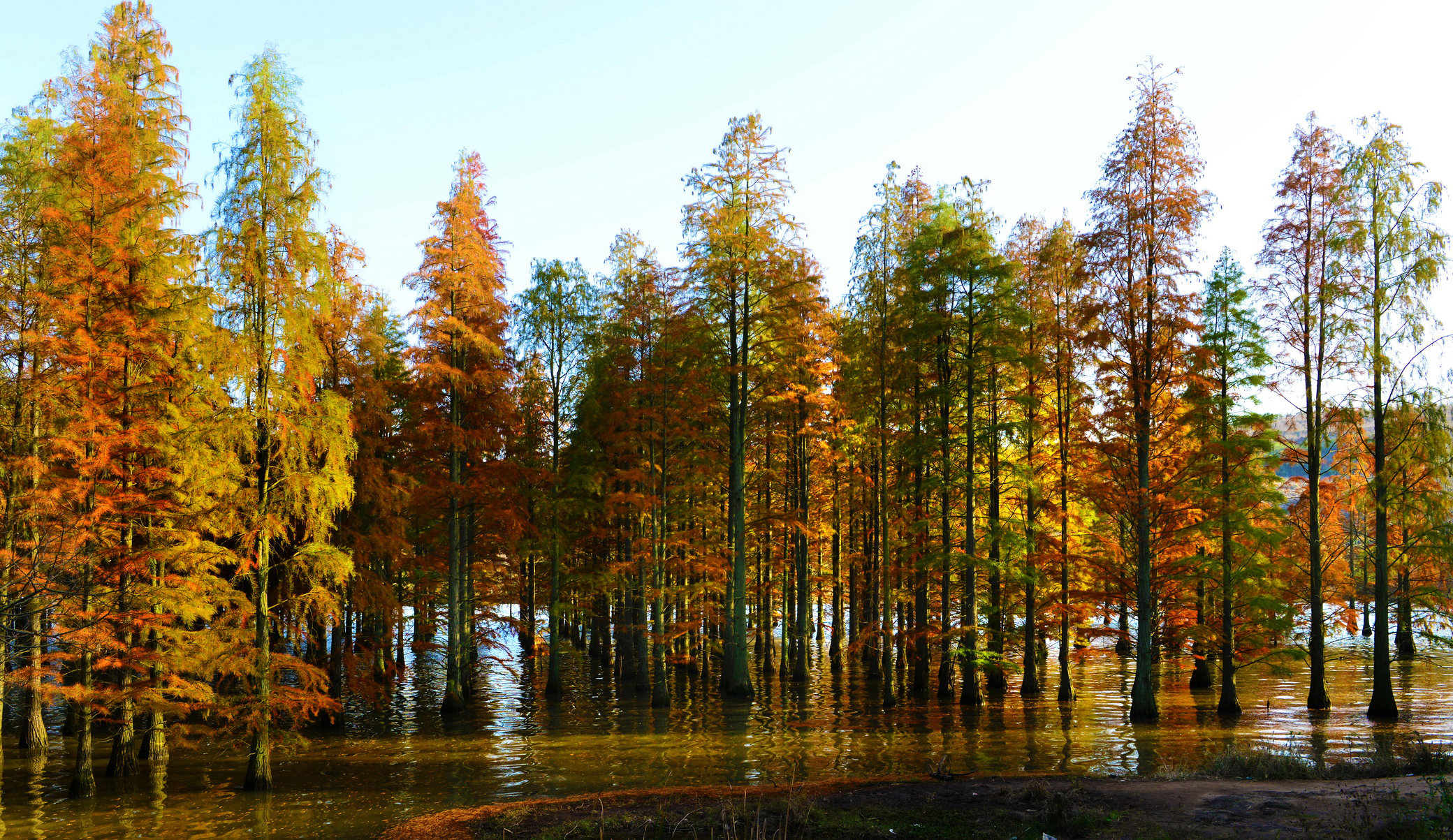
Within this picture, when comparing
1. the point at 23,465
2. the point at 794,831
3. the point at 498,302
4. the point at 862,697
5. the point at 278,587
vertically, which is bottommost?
the point at 862,697

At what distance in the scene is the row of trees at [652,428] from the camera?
1825 cm

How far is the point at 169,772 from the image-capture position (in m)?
20.9

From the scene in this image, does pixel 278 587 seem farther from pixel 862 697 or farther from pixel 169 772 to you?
pixel 862 697

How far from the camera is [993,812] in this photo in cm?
1330

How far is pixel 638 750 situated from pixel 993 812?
11.2 metres

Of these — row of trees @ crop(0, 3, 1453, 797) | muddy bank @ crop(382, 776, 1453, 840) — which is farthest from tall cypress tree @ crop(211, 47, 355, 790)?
muddy bank @ crop(382, 776, 1453, 840)

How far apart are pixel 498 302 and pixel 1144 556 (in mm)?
21529

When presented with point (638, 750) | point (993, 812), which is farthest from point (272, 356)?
point (993, 812)

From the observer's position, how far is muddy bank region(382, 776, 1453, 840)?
11.3m

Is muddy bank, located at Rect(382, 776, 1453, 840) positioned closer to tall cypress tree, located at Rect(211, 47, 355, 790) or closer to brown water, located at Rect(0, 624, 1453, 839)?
brown water, located at Rect(0, 624, 1453, 839)

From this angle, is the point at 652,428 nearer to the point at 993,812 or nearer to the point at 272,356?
the point at 272,356

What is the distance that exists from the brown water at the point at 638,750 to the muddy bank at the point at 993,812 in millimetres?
2474

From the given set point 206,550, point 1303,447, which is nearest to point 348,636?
point 206,550


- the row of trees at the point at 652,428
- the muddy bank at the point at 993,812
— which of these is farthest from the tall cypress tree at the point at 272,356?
the muddy bank at the point at 993,812
